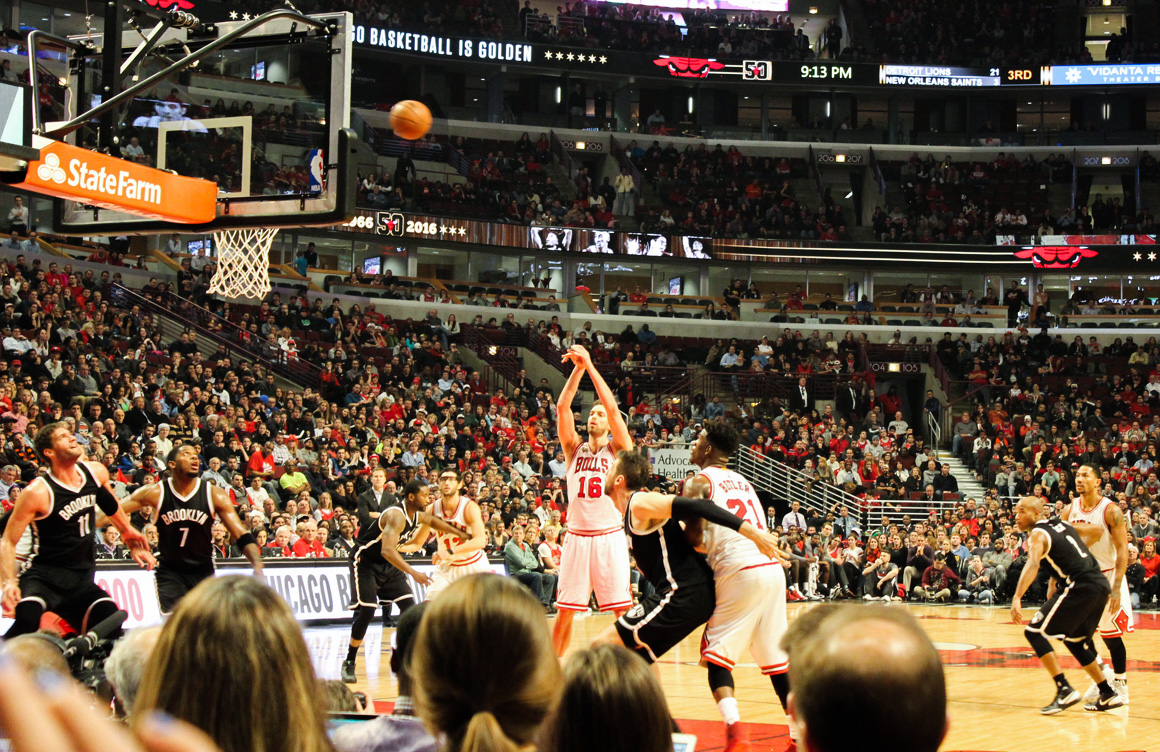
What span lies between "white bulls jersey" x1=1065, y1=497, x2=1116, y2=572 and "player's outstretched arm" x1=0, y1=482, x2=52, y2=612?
8137 mm

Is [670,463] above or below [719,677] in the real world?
below

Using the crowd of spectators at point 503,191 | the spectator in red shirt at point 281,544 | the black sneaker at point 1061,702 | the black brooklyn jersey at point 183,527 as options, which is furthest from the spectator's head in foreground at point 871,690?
the crowd of spectators at point 503,191

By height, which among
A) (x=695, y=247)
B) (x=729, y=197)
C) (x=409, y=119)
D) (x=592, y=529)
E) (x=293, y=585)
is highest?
(x=729, y=197)

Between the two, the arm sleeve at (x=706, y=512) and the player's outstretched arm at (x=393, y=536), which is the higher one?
the arm sleeve at (x=706, y=512)

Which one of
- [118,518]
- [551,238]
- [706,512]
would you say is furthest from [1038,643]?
[551,238]

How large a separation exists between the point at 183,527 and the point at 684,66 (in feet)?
116

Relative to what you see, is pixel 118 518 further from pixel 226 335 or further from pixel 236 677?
pixel 226 335

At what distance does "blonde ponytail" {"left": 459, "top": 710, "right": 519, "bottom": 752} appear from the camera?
245 cm

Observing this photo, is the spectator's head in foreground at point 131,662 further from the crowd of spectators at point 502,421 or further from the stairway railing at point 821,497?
the stairway railing at point 821,497

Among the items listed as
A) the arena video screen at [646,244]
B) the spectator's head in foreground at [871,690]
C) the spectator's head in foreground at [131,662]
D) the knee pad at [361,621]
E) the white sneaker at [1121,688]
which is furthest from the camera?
the arena video screen at [646,244]

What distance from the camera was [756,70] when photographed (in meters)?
41.5

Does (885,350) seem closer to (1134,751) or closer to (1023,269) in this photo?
(1023,269)

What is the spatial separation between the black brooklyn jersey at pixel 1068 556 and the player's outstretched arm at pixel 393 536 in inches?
197

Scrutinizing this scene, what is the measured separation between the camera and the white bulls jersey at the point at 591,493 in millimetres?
9625
